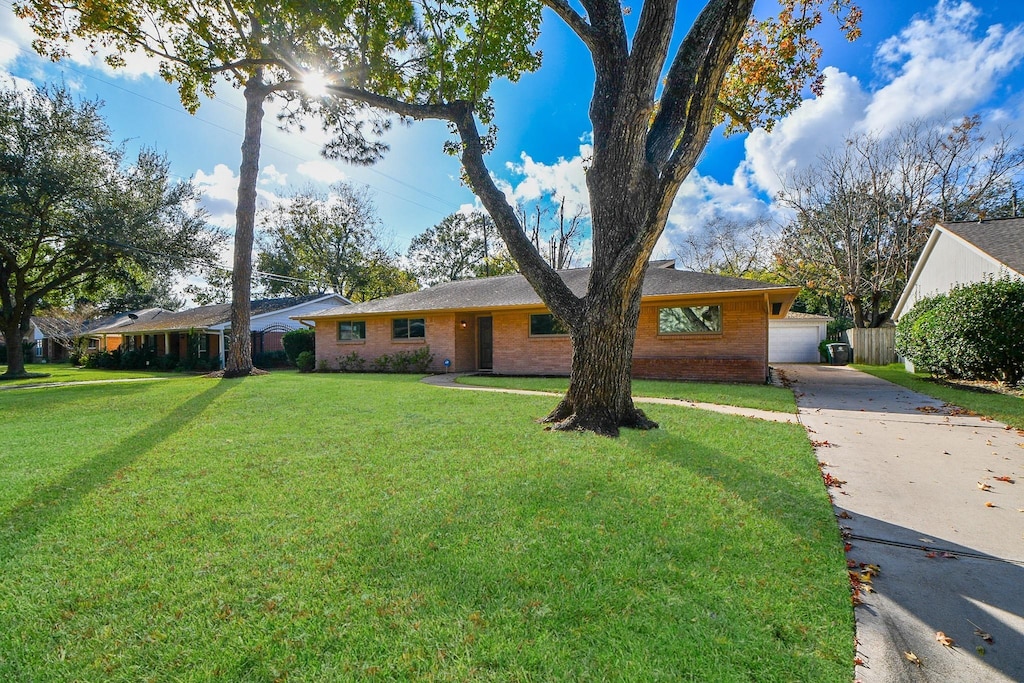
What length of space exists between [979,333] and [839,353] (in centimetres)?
1109

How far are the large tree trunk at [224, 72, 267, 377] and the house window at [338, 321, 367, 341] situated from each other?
3928 millimetres

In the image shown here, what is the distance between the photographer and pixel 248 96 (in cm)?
1478

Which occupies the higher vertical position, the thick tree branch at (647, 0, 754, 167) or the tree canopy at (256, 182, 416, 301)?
the tree canopy at (256, 182, 416, 301)

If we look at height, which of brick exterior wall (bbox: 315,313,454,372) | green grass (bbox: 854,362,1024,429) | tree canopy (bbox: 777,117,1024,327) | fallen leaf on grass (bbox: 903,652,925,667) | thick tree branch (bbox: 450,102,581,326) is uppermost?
tree canopy (bbox: 777,117,1024,327)

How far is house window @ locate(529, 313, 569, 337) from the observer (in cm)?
1421

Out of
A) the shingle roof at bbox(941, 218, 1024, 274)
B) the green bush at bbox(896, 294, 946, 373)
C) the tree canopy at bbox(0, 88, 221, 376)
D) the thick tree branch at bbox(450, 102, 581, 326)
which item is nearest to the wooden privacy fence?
the green bush at bbox(896, 294, 946, 373)

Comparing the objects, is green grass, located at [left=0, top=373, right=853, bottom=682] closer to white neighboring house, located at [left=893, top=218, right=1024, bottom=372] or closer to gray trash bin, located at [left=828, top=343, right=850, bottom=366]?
white neighboring house, located at [left=893, top=218, right=1024, bottom=372]

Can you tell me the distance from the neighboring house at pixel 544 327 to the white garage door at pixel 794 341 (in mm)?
8775

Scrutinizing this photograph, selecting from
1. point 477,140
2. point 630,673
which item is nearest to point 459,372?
point 477,140

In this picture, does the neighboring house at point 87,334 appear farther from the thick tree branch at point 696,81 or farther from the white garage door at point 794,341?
the white garage door at point 794,341

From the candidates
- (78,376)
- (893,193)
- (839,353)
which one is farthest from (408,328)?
(893,193)

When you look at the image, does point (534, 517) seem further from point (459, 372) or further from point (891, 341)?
point (891, 341)

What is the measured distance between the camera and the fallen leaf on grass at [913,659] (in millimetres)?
1810

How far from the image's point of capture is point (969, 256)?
12750mm
